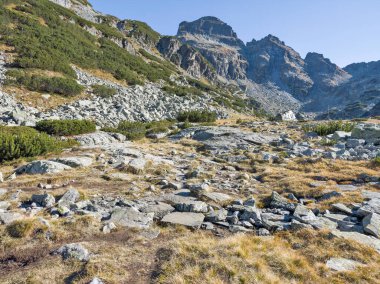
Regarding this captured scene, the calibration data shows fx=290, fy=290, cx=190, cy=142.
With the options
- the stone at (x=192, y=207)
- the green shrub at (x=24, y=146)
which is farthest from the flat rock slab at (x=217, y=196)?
the green shrub at (x=24, y=146)

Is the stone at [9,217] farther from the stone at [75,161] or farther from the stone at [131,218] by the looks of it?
the stone at [75,161]

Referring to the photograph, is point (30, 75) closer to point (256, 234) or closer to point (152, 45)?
point (256, 234)

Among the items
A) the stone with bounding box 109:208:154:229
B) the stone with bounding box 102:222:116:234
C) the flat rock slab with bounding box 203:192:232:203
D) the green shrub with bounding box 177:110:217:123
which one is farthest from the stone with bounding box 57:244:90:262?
the green shrub with bounding box 177:110:217:123

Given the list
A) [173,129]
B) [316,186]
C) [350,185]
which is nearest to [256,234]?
[316,186]

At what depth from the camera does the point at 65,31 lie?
47.2 meters

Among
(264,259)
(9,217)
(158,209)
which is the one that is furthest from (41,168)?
(264,259)

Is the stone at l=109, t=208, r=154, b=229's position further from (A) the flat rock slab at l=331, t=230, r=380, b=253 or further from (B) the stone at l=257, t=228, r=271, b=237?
(A) the flat rock slab at l=331, t=230, r=380, b=253

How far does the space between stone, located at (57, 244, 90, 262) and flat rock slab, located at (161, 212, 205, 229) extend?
2.28 metres

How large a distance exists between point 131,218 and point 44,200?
2794 millimetres

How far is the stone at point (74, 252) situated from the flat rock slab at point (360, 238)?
5555 millimetres

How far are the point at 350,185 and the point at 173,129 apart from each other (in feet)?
62.2

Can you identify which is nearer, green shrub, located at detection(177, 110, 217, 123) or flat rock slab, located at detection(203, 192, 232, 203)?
flat rock slab, located at detection(203, 192, 232, 203)

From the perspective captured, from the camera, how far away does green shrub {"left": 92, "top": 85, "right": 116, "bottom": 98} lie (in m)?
33.0

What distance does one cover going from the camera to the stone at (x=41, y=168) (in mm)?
11672
